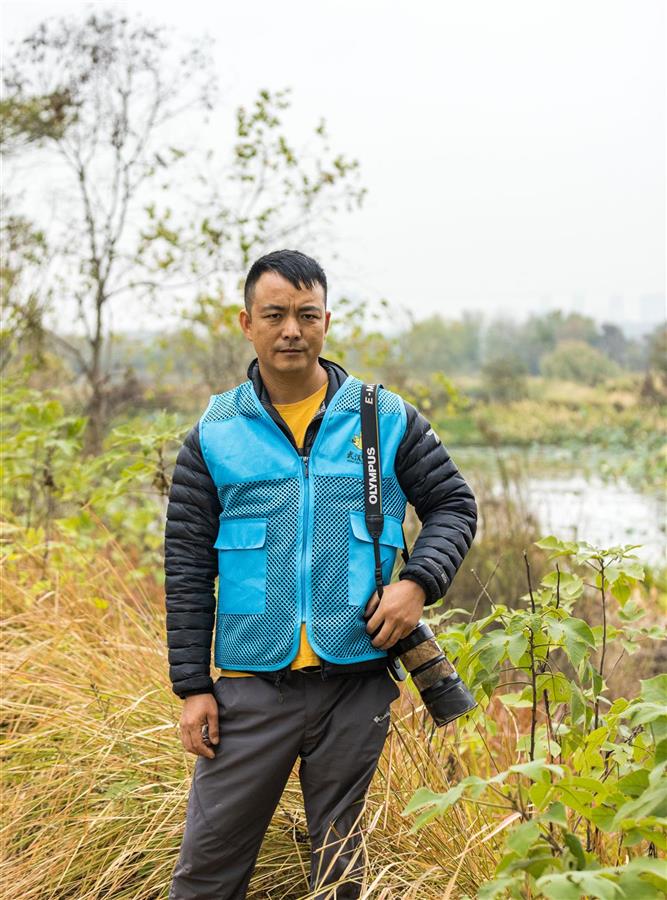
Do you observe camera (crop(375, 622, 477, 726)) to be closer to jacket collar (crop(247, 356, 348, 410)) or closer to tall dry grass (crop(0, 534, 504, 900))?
tall dry grass (crop(0, 534, 504, 900))

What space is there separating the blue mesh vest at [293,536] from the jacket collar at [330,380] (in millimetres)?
64

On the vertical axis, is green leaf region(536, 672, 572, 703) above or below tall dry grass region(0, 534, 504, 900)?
above

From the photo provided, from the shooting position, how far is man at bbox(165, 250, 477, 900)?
8.23 feet

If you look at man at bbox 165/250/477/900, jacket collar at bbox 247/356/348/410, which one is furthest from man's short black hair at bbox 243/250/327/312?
jacket collar at bbox 247/356/348/410

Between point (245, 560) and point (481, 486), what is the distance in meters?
5.06

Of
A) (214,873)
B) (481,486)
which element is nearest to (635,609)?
(214,873)

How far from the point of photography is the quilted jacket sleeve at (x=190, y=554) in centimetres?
263

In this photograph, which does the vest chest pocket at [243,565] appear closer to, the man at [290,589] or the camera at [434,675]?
the man at [290,589]

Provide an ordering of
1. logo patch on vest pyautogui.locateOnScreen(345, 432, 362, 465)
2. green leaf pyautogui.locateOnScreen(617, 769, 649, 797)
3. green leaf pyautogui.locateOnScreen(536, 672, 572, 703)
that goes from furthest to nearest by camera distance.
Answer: logo patch on vest pyautogui.locateOnScreen(345, 432, 362, 465) < green leaf pyautogui.locateOnScreen(536, 672, 572, 703) < green leaf pyautogui.locateOnScreen(617, 769, 649, 797)

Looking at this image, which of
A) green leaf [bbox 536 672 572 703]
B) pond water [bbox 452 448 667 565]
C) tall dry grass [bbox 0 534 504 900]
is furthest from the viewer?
pond water [bbox 452 448 667 565]

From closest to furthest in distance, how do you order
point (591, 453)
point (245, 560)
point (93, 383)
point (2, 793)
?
point (245, 560) < point (2, 793) < point (93, 383) < point (591, 453)

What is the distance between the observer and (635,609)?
9.29ft

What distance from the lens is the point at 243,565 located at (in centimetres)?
255

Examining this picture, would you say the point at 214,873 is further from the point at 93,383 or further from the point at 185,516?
the point at 93,383
